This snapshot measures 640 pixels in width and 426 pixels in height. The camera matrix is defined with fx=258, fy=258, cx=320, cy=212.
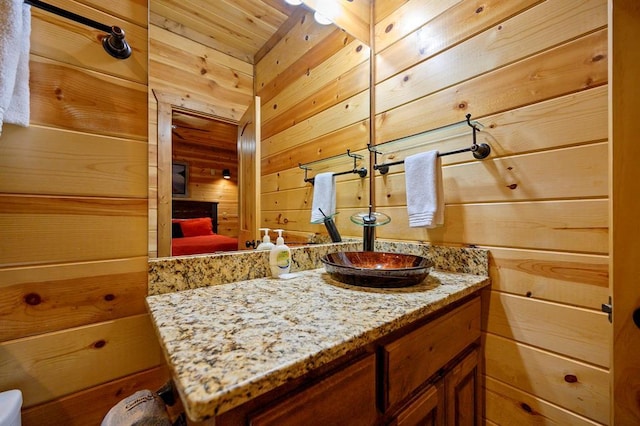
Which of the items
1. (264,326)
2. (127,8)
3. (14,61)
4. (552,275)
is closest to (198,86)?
(127,8)

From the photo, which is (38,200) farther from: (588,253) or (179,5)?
(588,253)

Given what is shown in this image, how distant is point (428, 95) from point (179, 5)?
1.00 meters

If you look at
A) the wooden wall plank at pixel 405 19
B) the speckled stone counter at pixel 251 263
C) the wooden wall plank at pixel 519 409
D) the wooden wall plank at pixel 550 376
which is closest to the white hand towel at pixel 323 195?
the speckled stone counter at pixel 251 263

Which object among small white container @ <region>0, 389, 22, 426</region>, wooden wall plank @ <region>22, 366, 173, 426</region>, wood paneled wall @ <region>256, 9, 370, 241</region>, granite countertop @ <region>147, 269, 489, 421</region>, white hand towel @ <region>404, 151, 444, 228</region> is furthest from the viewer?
wood paneled wall @ <region>256, 9, 370, 241</region>

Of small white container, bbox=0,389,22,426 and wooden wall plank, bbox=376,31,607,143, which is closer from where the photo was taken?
small white container, bbox=0,389,22,426

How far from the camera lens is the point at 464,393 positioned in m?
0.86

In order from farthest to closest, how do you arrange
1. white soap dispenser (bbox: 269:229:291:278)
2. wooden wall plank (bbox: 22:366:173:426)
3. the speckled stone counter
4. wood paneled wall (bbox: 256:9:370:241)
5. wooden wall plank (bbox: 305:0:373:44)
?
wooden wall plank (bbox: 305:0:373:44) < wood paneled wall (bbox: 256:9:370:241) < white soap dispenser (bbox: 269:229:291:278) < the speckled stone counter < wooden wall plank (bbox: 22:366:173:426)

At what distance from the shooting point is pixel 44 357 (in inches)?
22.6

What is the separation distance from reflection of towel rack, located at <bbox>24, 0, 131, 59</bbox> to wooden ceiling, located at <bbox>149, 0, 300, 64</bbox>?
0.69 ft

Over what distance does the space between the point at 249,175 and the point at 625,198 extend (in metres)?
1.09

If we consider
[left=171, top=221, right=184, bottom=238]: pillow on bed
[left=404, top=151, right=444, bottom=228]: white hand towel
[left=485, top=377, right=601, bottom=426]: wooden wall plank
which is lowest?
[left=485, top=377, right=601, bottom=426]: wooden wall plank

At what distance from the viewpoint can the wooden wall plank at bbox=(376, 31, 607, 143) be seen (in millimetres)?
757

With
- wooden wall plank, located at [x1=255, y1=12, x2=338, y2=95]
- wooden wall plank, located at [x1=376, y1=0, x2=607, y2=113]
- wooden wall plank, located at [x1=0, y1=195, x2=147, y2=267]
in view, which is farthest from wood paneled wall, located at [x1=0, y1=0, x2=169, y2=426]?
wooden wall plank, located at [x1=376, y1=0, x2=607, y2=113]

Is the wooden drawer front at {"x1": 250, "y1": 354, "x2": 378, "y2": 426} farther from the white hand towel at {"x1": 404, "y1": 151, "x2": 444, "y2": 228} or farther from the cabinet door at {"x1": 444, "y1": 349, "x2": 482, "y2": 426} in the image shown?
the white hand towel at {"x1": 404, "y1": 151, "x2": 444, "y2": 228}
